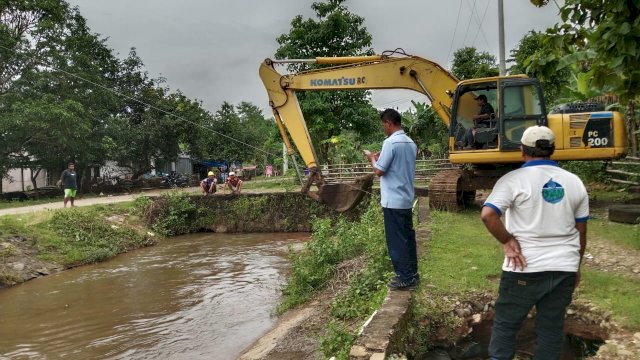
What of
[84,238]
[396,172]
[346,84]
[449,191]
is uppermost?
[346,84]

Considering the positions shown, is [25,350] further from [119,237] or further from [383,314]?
[119,237]

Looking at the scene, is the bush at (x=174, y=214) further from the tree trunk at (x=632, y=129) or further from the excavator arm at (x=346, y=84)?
the tree trunk at (x=632, y=129)

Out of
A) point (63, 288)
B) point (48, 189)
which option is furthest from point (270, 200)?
point (48, 189)

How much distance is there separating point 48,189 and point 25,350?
19275 mm

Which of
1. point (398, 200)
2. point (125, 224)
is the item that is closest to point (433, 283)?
point (398, 200)

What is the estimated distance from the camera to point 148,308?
858 cm

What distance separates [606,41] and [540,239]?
5.91 ft

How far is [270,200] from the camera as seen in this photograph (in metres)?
17.1

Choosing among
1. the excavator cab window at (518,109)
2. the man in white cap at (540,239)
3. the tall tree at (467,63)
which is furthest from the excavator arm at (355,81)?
the tall tree at (467,63)

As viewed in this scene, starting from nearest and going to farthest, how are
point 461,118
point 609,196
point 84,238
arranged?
point 461,118, point 609,196, point 84,238

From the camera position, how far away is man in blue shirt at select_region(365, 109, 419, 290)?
463 centimetres

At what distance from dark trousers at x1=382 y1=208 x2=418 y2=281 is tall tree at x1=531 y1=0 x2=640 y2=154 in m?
2.02

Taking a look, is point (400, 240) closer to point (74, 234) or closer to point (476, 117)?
point (476, 117)

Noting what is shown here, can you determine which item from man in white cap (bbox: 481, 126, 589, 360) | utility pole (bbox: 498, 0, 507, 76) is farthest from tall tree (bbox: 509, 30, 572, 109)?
man in white cap (bbox: 481, 126, 589, 360)
